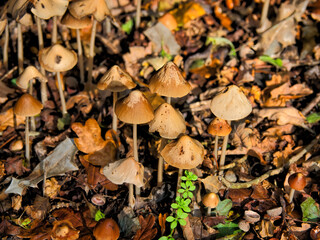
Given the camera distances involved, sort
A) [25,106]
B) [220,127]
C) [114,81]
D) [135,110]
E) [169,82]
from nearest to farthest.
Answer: [135,110] → [169,82] → [220,127] → [114,81] → [25,106]

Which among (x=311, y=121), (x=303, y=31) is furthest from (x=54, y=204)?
(x=303, y=31)

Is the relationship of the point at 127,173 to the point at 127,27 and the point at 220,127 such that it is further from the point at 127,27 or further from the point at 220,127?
the point at 127,27

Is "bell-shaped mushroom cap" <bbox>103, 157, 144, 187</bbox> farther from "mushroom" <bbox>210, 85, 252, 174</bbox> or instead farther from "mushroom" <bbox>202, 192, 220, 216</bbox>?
"mushroom" <bbox>210, 85, 252, 174</bbox>

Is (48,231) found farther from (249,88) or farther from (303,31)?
(303,31)

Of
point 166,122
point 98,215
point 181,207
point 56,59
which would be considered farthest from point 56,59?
point 181,207

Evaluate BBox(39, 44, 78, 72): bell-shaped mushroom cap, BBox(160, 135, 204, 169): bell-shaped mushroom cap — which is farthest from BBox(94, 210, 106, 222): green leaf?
BBox(39, 44, 78, 72): bell-shaped mushroom cap
